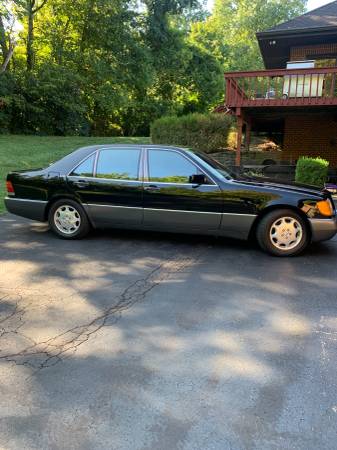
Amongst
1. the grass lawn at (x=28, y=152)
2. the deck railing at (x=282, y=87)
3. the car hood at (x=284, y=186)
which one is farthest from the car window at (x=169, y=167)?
the deck railing at (x=282, y=87)

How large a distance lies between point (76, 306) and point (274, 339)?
72.2 inches

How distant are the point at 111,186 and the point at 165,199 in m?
0.87

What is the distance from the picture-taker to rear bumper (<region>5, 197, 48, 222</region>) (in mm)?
6191

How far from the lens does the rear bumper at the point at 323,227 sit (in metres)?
5.22

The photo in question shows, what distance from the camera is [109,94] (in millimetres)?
25797

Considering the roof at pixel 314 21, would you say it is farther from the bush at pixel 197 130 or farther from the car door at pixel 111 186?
the car door at pixel 111 186

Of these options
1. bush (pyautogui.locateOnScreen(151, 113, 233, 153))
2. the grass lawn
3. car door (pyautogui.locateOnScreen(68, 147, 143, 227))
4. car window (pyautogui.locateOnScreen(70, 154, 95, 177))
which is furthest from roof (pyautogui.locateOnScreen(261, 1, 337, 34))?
car window (pyautogui.locateOnScreen(70, 154, 95, 177))

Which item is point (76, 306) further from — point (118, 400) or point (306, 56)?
point (306, 56)

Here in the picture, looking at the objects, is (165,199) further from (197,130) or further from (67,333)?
(197,130)

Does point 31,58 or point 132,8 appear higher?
point 132,8

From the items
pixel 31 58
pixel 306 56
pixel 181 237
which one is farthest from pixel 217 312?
pixel 31 58

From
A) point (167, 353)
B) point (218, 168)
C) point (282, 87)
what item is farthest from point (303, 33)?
point (167, 353)

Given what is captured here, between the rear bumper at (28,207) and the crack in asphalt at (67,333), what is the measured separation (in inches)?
99.0

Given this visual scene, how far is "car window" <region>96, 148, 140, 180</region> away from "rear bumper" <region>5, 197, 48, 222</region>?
3.53 feet
